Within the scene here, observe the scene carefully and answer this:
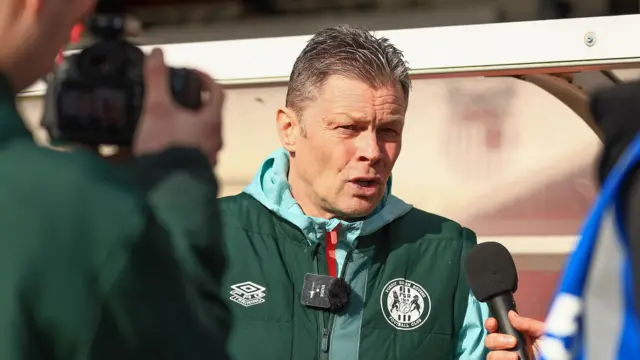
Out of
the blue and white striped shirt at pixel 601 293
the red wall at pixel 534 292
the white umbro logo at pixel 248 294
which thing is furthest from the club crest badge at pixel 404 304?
the red wall at pixel 534 292

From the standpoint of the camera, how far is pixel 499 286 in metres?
1.52

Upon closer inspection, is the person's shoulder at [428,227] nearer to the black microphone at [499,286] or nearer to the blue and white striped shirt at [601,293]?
the black microphone at [499,286]

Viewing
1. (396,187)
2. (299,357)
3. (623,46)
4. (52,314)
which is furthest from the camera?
(396,187)

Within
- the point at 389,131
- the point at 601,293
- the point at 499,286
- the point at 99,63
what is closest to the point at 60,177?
the point at 99,63

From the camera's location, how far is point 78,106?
0.97m

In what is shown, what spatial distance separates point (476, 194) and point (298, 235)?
1342 mm

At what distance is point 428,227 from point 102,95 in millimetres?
1131

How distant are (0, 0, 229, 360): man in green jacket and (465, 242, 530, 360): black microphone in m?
0.67

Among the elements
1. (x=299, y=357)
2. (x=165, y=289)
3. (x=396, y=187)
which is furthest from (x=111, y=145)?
(x=396, y=187)

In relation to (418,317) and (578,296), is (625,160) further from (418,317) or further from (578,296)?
(418,317)

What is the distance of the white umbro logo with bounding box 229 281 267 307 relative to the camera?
1.85 metres

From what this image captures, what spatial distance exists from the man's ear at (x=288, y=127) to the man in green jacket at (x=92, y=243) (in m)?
1.02

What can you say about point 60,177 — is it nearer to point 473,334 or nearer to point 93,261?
point 93,261

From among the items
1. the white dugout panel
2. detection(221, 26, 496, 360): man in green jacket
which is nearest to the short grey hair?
detection(221, 26, 496, 360): man in green jacket
